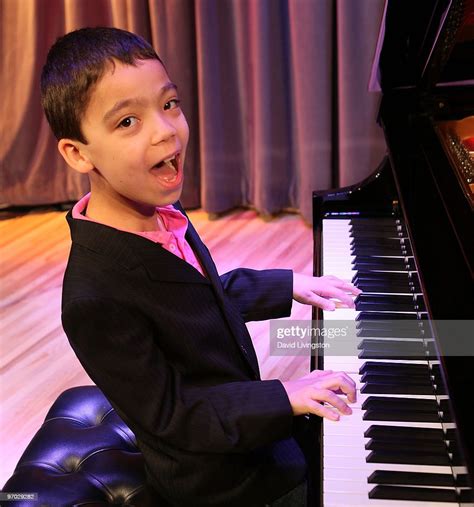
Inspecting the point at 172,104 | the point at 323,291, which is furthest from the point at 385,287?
the point at 172,104

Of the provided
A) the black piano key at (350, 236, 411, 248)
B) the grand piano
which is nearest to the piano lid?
the grand piano

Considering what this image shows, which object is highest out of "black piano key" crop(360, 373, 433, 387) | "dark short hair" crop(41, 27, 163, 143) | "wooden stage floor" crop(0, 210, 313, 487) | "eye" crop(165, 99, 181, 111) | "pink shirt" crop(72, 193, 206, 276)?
"dark short hair" crop(41, 27, 163, 143)

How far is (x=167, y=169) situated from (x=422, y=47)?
3.63 feet

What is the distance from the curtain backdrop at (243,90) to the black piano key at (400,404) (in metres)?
2.64

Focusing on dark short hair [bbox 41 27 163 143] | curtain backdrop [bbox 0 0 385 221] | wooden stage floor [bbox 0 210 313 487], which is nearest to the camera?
dark short hair [bbox 41 27 163 143]

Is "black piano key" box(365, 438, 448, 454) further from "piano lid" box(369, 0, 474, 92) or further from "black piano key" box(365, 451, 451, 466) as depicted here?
"piano lid" box(369, 0, 474, 92)

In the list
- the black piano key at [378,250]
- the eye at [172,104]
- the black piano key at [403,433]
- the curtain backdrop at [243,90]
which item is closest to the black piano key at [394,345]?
the black piano key at [403,433]

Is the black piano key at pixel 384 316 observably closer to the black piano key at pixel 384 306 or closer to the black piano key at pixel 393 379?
the black piano key at pixel 384 306

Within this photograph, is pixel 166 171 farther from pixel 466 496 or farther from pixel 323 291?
pixel 466 496

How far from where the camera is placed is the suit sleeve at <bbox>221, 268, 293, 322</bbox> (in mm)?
1598

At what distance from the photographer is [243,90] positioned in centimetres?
397

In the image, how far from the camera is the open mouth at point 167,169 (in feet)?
3.60

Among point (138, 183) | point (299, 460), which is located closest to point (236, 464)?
point (299, 460)

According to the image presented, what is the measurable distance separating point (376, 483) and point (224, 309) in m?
0.43
